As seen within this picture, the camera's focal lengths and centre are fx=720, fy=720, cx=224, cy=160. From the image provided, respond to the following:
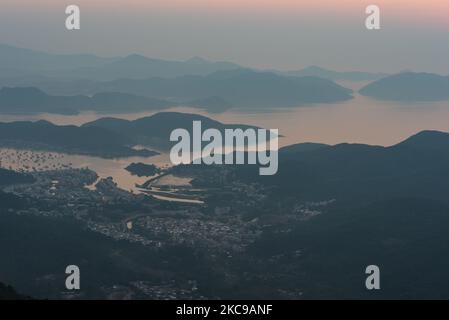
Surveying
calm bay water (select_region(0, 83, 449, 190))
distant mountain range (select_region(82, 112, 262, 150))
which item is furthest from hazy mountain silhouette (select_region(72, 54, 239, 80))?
distant mountain range (select_region(82, 112, 262, 150))

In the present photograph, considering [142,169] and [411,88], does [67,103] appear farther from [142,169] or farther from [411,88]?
[411,88]

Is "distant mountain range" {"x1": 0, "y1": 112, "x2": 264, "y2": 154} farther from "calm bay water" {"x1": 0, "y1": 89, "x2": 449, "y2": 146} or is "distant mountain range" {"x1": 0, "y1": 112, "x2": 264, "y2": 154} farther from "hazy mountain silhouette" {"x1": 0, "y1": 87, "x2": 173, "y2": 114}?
"hazy mountain silhouette" {"x1": 0, "y1": 87, "x2": 173, "y2": 114}

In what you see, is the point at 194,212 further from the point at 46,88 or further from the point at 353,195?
the point at 46,88

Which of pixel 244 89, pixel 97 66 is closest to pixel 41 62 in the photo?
pixel 97 66

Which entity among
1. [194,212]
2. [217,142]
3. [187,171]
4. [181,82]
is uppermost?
[181,82]

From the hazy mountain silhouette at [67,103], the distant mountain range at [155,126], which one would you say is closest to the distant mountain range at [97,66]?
the hazy mountain silhouette at [67,103]

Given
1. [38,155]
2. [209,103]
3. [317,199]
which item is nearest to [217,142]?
[38,155]

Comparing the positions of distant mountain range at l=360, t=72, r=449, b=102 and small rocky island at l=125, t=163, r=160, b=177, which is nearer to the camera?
small rocky island at l=125, t=163, r=160, b=177

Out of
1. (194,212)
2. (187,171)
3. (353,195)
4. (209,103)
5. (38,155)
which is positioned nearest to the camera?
(194,212)
